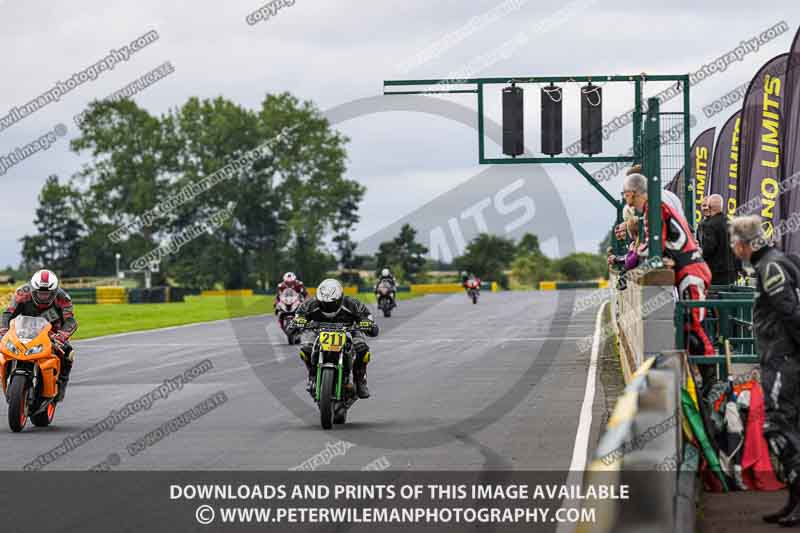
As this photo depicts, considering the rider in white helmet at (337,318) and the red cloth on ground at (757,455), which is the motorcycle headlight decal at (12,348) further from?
the red cloth on ground at (757,455)

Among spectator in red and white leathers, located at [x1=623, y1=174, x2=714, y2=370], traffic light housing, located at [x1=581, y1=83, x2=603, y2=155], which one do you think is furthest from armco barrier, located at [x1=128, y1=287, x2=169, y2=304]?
spectator in red and white leathers, located at [x1=623, y1=174, x2=714, y2=370]

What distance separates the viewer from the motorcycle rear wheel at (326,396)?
437 inches

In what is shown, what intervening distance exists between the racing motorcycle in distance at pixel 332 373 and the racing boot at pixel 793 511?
5.32 metres

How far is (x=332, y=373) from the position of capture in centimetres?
1119

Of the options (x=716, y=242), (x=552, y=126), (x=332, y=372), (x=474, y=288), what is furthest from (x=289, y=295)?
(x=474, y=288)

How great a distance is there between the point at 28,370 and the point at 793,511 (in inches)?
299

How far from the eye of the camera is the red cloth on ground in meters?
7.29

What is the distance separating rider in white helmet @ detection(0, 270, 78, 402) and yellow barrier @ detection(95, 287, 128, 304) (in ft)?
171

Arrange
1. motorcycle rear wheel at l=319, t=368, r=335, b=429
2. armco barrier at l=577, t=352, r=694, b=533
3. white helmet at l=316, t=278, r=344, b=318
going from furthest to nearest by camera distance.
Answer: white helmet at l=316, t=278, r=344, b=318 → motorcycle rear wheel at l=319, t=368, r=335, b=429 → armco barrier at l=577, t=352, r=694, b=533

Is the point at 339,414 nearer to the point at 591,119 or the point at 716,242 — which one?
the point at 716,242

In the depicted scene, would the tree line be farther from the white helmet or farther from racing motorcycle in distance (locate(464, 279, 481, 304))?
the white helmet

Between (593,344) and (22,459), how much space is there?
15.5 meters

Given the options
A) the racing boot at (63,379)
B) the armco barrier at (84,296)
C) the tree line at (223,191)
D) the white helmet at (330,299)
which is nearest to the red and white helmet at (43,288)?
the racing boot at (63,379)

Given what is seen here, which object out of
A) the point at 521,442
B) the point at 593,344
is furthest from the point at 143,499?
the point at 593,344
